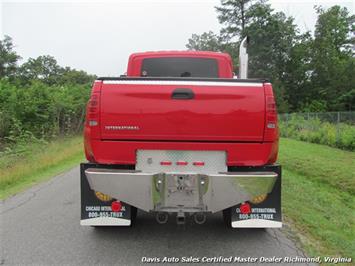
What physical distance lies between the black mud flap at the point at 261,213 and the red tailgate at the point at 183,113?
854mm

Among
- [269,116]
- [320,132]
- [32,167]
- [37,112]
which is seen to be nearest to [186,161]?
[269,116]

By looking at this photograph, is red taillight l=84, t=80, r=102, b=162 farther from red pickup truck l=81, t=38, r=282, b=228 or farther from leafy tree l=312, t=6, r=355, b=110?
leafy tree l=312, t=6, r=355, b=110

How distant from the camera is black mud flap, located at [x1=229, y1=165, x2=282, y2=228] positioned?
197 inches

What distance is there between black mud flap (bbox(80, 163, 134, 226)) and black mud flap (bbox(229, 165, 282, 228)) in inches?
53.4

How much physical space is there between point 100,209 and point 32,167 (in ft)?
27.8

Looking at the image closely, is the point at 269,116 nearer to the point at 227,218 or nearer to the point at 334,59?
the point at 227,218

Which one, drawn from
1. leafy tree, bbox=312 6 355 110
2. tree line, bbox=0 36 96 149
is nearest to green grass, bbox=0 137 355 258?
tree line, bbox=0 36 96 149

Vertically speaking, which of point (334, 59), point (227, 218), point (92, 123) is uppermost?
point (334, 59)

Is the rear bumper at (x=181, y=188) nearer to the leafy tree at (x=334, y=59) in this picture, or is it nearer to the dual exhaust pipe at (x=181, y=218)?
the dual exhaust pipe at (x=181, y=218)

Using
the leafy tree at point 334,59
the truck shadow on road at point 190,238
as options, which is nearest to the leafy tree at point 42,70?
the leafy tree at point 334,59

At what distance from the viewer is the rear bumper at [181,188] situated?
4.45 meters

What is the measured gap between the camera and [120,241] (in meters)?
5.15

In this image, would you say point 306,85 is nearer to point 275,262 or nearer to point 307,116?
point 307,116

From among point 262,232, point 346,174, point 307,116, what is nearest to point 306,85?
point 307,116
